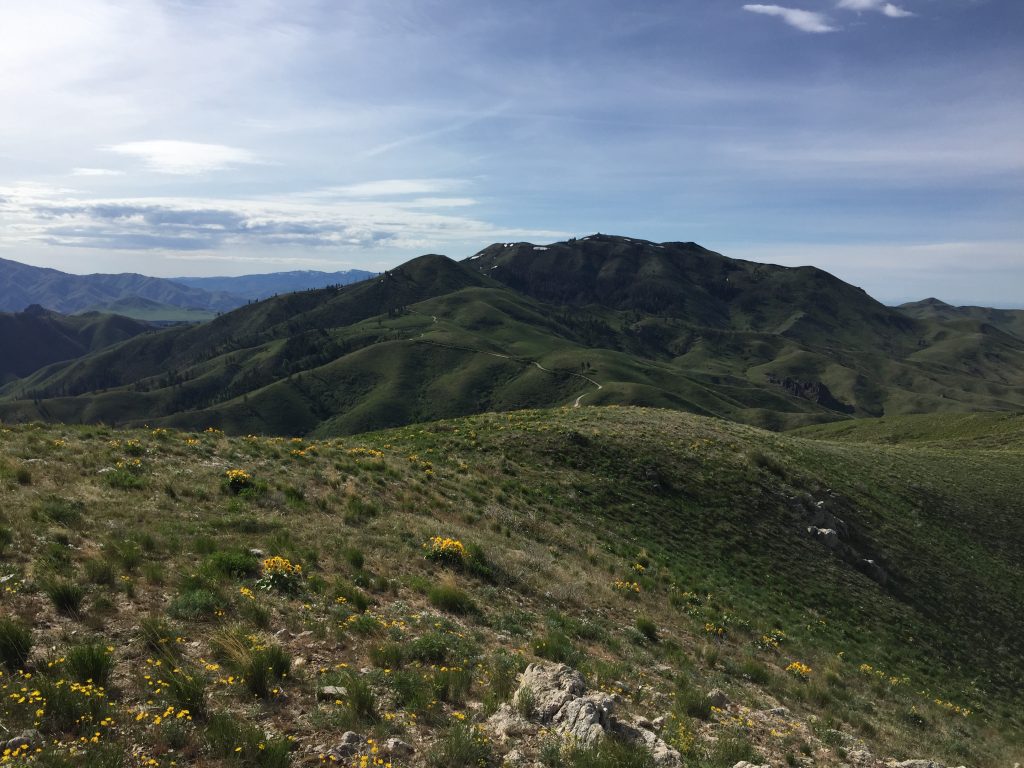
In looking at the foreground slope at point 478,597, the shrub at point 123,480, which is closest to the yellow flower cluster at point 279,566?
the foreground slope at point 478,597

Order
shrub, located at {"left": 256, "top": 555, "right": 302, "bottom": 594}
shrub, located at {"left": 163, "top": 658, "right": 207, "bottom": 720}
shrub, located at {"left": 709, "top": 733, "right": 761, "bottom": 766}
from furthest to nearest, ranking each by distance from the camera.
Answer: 1. shrub, located at {"left": 256, "top": 555, "right": 302, "bottom": 594}
2. shrub, located at {"left": 709, "top": 733, "right": 761, "bottom": 766}
3. shrub, located at {"left": 163, "top": 658, "right": 207, "bottom": 720}

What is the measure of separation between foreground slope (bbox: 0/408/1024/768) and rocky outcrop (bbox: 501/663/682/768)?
27 cm

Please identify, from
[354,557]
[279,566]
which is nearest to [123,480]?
[279,566]

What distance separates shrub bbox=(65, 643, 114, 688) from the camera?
836cm

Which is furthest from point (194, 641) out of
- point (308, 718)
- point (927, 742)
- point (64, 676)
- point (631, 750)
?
point (927, 742)

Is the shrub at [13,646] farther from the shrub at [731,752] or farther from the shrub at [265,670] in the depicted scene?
the shrub at [731,752]

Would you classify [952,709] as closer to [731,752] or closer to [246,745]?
[731,752]

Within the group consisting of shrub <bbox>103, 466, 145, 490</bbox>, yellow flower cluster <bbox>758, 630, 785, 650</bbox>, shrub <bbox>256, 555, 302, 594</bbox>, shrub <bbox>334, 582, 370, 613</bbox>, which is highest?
shrub <bbox>103, 466, 145, 490</bbox>

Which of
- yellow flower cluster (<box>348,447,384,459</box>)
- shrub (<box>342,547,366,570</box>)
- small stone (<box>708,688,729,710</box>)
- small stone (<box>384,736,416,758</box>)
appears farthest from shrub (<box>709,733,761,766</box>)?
yellow flower cluster (<box>348,447,384,459</box>)

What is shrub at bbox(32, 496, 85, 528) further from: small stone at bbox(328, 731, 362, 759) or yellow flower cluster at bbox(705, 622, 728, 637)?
yellow flower cluster at bbox(705, 622, 728, 637)

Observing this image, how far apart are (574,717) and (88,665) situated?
324 inches

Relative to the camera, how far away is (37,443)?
20.1m

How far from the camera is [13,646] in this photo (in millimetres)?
8547

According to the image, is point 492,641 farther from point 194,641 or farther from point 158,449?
point 158,449
